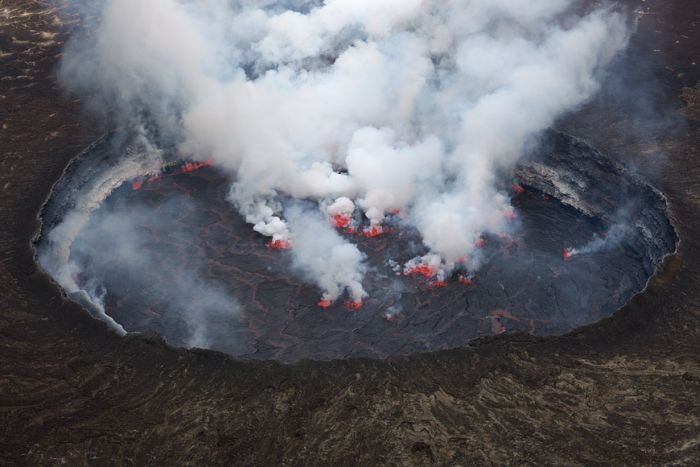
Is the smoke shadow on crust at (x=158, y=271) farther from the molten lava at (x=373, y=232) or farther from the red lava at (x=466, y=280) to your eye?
the red lava at (x=466, y=280)

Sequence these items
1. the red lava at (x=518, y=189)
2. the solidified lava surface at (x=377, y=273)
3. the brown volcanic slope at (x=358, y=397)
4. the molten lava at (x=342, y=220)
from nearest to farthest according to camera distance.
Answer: the brown volcanic slope at (x=358, y=397)
the solidified lava surface at (x=377, y=273)
the molten lava at (x=342, y=220)
the red lava at (x=518, y=189)

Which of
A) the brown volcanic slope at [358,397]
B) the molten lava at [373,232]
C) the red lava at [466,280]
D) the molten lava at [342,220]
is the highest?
the molten lava at [342,220]

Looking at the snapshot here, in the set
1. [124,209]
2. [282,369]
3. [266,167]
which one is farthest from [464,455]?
[124,209]

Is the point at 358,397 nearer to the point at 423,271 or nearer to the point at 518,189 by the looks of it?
the point at 423,271

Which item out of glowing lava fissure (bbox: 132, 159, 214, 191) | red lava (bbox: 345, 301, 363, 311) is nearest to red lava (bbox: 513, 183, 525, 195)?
red lava (bbox: 345, 301, 363, 311)

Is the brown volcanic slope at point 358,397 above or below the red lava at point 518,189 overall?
below

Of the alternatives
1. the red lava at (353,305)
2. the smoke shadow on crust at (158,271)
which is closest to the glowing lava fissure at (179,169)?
the smoke shadow on crust at (158,271)

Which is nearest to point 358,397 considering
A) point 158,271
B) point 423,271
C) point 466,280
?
point 423,271

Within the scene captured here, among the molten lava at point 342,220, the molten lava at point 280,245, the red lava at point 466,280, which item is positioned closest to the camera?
the red lava at point 466,280
